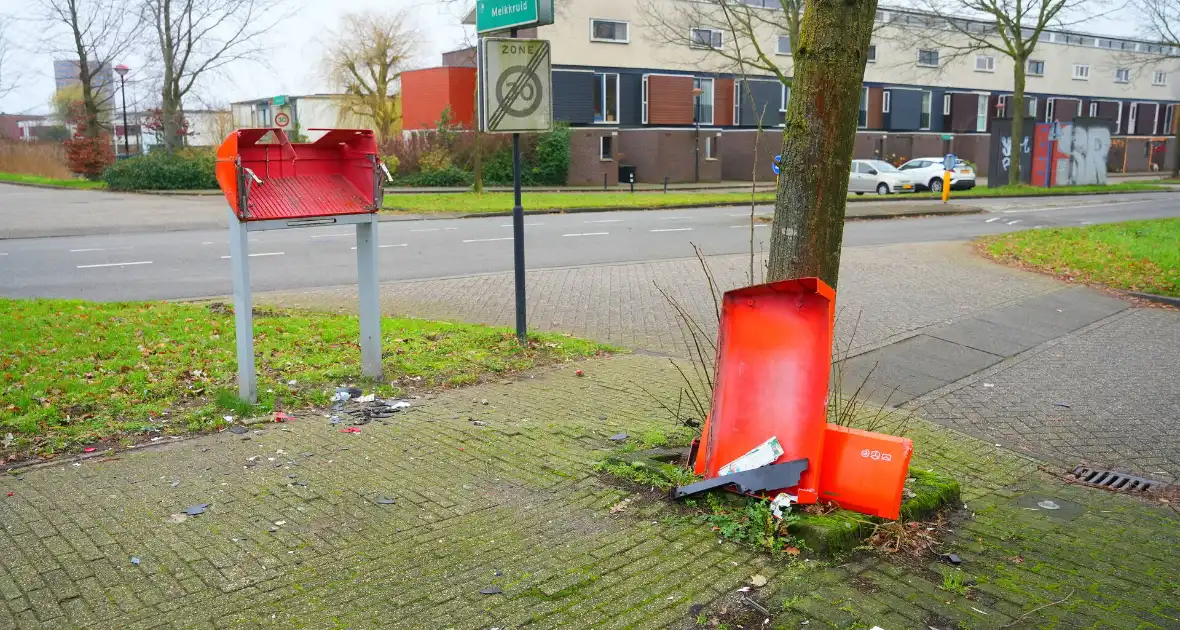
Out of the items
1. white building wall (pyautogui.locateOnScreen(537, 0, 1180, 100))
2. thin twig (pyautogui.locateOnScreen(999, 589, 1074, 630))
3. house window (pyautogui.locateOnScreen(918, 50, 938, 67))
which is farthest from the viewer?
house window (pyautogui.locateOnScreen(918, 50, 938, 67))

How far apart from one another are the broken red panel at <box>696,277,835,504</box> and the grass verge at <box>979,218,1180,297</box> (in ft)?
32.6

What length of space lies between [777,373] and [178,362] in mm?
4859

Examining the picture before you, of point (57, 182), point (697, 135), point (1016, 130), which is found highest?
point (697, 135)

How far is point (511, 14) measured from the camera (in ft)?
24.7

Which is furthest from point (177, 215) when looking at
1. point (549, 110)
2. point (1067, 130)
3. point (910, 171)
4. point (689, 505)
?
point (1067, 130)

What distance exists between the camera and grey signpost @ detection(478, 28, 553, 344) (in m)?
7.38

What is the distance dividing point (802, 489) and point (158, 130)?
170 feet

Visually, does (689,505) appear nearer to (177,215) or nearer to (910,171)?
(177,215)

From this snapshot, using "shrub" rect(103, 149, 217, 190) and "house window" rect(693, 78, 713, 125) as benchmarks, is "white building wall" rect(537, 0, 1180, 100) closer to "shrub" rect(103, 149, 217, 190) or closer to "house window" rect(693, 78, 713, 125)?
"house window" rect(693, 78, 713, 125)

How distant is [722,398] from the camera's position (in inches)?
168

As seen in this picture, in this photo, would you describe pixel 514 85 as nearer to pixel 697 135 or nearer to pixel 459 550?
pixel 459 550

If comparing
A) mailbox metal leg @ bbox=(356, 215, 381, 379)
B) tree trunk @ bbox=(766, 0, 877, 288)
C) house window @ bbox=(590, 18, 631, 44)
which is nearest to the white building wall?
house window @ bbox=(590, 18, 631, 44)

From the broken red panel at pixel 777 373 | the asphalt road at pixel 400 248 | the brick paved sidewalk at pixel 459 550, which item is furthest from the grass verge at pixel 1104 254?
the broken red panel at pixel 777 373

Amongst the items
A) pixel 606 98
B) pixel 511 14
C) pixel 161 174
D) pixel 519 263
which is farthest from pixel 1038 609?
pixel 606 98
